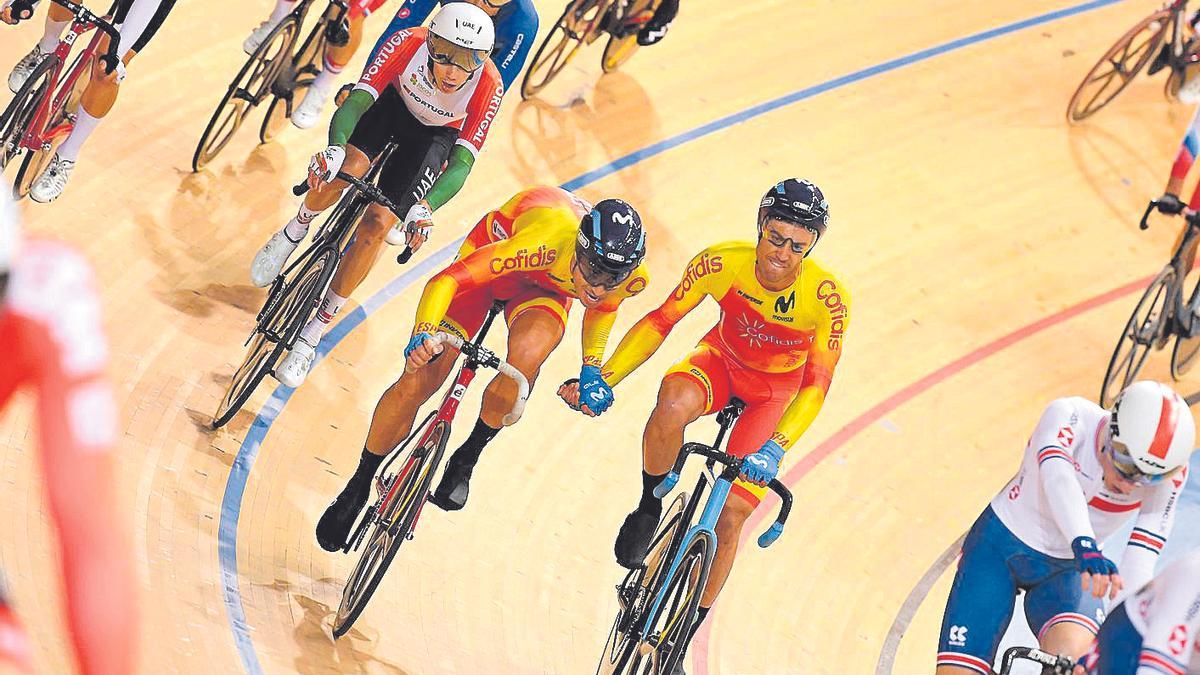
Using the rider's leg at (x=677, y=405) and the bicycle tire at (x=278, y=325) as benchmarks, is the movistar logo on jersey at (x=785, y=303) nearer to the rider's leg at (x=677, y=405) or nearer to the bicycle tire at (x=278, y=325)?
the rider's leg at (x=677, y=405)

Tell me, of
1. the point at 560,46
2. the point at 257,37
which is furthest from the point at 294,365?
the point at 560,46

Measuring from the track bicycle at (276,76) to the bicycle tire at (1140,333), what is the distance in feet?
12.8

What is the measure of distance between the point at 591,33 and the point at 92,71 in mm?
3190

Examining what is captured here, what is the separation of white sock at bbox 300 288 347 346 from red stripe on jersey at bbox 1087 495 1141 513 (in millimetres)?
2717

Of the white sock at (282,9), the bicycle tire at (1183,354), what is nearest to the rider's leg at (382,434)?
the white sock at (282,9)

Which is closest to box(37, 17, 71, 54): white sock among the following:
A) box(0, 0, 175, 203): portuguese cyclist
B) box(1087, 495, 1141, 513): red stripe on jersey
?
box(0, 0, 175, 203): portuguese cyclist

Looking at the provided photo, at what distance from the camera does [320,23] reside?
23.8ft

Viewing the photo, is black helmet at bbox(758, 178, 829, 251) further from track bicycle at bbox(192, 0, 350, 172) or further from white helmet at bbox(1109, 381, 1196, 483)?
track bicycle at bbox(192, 0, 350, 172)

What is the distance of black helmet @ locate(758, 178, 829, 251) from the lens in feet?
15.4

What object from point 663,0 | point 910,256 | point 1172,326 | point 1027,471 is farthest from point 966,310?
point 1027,471

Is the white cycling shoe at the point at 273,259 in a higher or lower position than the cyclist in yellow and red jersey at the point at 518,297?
lower

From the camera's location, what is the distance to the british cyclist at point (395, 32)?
647 centimetres

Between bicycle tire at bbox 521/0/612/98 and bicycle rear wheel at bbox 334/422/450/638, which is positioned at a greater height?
bicycle tire at bbox 521/0/612/98

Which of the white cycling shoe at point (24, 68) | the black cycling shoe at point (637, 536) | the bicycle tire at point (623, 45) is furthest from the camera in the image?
the bicycle tire at point (623, 45)
